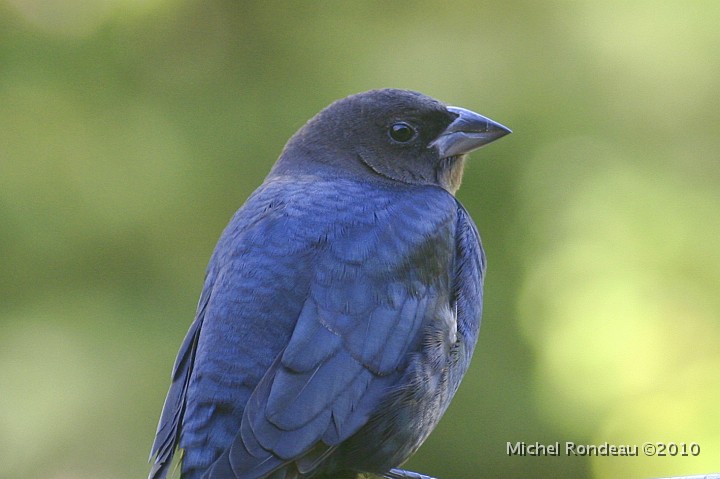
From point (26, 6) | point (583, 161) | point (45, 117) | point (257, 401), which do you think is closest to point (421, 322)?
point (257, 401)

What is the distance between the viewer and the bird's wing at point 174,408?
13.8ft

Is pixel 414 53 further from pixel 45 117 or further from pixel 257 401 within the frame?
pixel 257 401

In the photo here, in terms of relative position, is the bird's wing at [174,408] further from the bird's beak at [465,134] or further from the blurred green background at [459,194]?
the blurred green background at [459,194]

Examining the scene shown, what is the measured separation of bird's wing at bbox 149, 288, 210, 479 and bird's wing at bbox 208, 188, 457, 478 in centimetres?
32

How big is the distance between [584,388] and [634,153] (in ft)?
4.74

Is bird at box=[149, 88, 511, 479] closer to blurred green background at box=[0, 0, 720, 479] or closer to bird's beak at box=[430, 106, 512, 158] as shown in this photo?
bird's beak at box=[430, 106, 512, 158]

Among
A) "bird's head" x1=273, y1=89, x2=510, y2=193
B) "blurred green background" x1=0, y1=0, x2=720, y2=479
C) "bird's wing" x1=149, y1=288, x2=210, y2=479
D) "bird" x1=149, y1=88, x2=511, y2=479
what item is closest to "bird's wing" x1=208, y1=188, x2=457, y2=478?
"bird" x1=149, y1=88, x2=511, y2=479

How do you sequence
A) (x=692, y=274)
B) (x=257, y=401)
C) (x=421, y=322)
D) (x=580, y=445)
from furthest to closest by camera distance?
(x=692, y=274)
(x=580, y=445)
(x=421, y=322)
(x=257, y=401)

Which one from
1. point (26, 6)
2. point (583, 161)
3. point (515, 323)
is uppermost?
point (26, 6)

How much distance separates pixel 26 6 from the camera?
7.27 metres

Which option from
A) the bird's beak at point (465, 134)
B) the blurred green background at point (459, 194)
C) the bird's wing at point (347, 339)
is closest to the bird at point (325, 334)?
the bird's wing at point (347, 339)

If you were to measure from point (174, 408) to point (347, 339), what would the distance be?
2.16 feet

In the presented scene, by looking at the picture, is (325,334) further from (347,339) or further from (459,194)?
(459,194)

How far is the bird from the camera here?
405 cm
